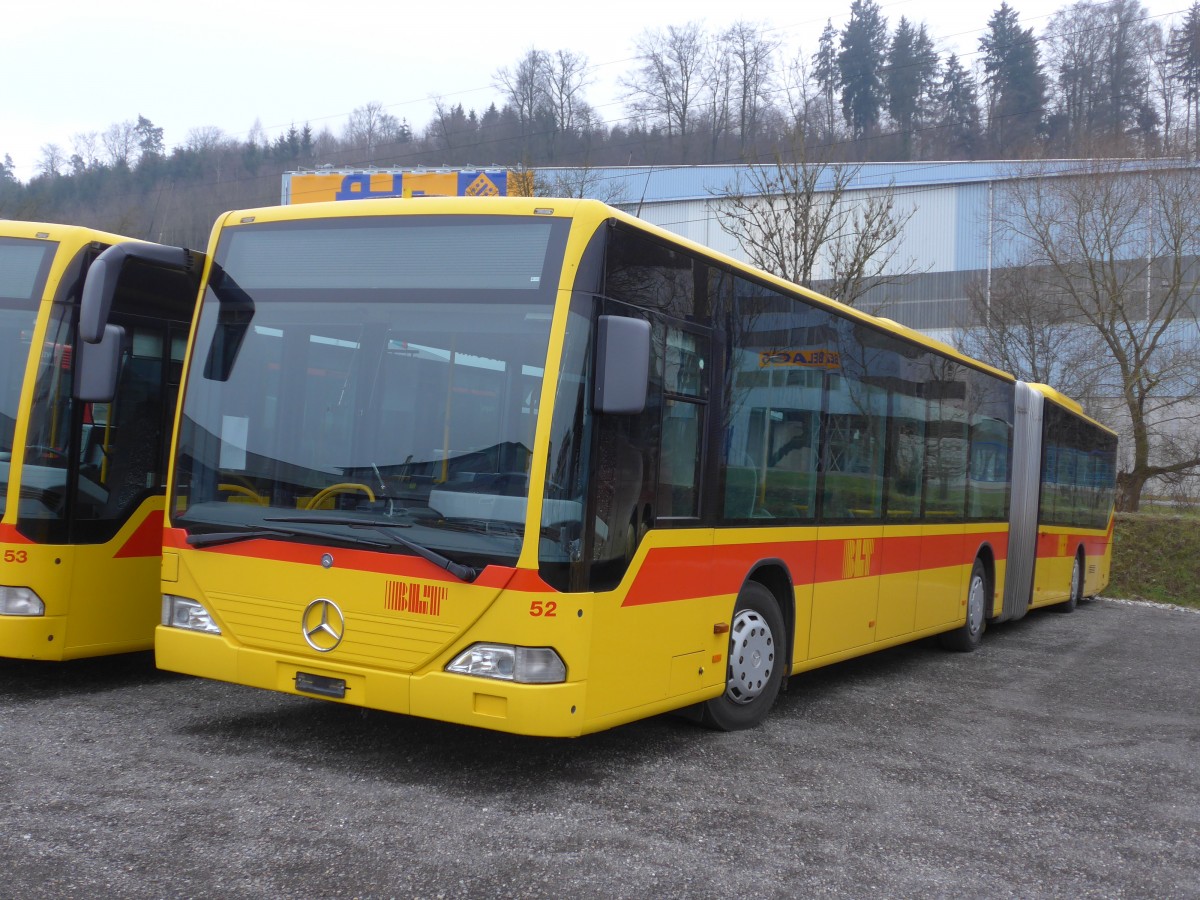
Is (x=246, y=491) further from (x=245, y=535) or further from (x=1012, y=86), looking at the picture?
(x=1012, y=86)

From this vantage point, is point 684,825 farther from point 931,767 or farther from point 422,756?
point 931,767

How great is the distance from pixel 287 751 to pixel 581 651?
71.4 inches

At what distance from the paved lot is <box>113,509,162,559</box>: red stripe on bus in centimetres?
90

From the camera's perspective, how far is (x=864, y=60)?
5525cm

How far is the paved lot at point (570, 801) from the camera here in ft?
15.0

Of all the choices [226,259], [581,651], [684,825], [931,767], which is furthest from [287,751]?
[931,767]

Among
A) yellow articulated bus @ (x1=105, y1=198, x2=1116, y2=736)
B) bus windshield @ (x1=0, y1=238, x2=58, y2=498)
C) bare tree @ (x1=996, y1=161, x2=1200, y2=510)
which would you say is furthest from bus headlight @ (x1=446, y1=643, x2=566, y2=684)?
bare tree @ (x1=996, y1=161, x2=1200, y2=510)

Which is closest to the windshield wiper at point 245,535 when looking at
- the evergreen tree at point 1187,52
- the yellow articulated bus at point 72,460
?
the yellow articulated bus at point 72,460

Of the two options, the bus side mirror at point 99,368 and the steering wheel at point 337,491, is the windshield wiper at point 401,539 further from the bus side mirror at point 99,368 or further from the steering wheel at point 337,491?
the bus side mirror at point 99,368

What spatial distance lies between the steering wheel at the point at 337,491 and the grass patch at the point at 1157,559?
61.6ft

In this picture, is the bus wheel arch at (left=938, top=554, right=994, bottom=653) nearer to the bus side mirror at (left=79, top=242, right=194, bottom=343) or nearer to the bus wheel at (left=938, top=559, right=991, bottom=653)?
the bus wheel at (left=938, top=559, right=991, bottom=653)

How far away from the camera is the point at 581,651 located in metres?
5.56

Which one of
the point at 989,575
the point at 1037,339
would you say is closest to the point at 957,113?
the point at 1037,339

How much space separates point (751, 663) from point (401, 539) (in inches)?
106
